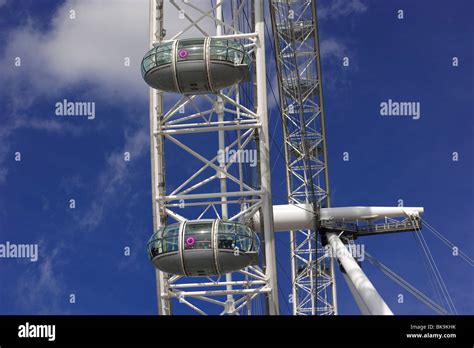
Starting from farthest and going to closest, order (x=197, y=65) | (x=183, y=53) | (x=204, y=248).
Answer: (x=183, y=53)
(x=197, y=65)
(x=204, y=248)

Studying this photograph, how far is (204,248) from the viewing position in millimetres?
28953

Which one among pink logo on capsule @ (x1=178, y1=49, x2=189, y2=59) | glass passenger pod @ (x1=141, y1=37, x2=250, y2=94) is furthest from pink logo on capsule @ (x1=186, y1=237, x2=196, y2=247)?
pink logo on capsule @ (x1=178, y1=49, x2=189, y2=59)

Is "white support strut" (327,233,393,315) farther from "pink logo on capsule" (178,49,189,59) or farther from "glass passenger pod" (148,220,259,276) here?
"pink logo on capsule" (178,49,189,59)

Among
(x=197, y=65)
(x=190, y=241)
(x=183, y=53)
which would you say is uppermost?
(x=183, y=53)

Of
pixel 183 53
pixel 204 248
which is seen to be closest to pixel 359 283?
pixel 204 248

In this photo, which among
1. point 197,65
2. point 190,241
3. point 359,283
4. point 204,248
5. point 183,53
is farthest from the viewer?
point 359,283

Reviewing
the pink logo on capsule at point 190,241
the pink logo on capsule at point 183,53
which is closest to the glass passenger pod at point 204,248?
the pink logo on capsule at point 190,241

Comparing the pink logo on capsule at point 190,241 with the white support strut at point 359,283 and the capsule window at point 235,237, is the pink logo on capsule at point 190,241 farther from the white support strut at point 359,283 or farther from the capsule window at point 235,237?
the white support strut at point 359,283

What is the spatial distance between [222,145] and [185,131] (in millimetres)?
1856

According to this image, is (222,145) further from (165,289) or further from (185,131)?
(165,289)

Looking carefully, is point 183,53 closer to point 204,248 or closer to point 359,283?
point 204,248

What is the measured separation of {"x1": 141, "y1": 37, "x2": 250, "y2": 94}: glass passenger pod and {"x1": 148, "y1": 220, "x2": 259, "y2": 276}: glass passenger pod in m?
4.98

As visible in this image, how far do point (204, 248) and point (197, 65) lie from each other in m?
6.42

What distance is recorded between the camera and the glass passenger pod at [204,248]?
95.1ft
